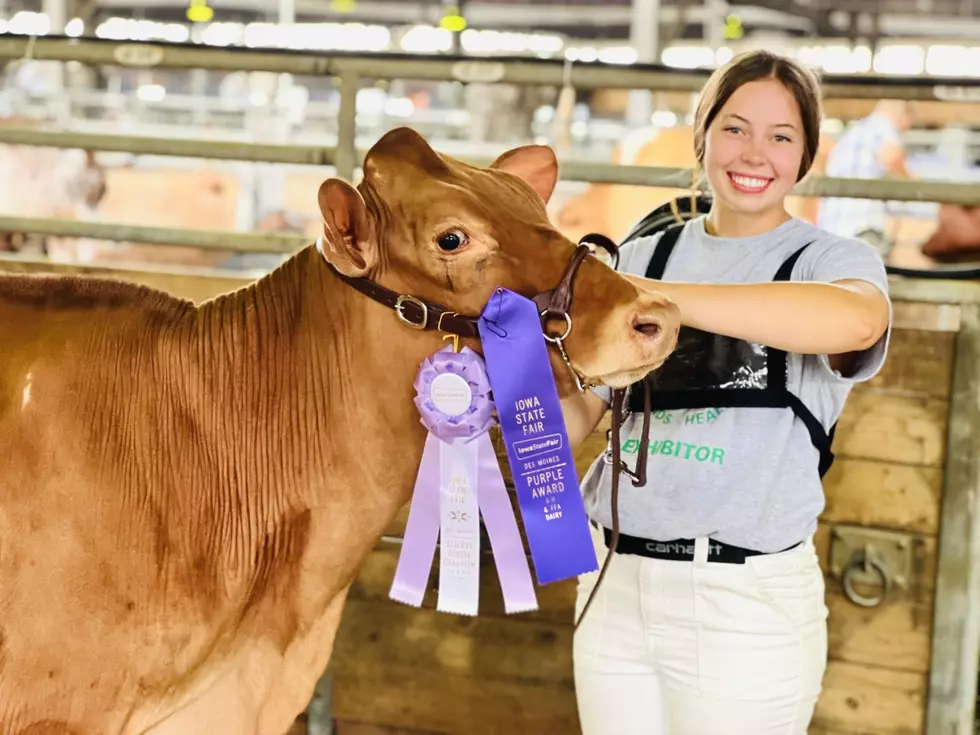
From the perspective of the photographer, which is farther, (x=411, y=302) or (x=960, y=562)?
(x=960, y=562)

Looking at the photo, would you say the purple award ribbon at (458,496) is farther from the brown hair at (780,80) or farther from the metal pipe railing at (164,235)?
the metal pipe railing at (164,235)

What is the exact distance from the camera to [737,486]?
6.21 feet

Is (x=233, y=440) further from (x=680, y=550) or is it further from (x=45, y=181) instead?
(x=45, y=181)

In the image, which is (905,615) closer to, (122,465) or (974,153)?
(122,465)

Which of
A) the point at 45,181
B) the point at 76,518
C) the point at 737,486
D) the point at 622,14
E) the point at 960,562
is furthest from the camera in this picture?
the point at 622,14

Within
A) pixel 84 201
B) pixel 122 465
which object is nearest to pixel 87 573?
pixel 122 465

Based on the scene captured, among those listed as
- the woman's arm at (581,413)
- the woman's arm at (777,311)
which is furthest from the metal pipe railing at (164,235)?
the woman's arm at (777,311)

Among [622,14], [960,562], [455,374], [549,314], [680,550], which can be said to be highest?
[622,14]

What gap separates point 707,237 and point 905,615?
1.18 metres

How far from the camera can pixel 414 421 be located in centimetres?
179

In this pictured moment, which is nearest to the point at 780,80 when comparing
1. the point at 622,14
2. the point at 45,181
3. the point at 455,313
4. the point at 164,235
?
the point at 455,313

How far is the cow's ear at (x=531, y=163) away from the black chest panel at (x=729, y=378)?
38 centimetres

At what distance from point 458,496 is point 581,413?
363mm

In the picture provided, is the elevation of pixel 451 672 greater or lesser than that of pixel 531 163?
lesser
